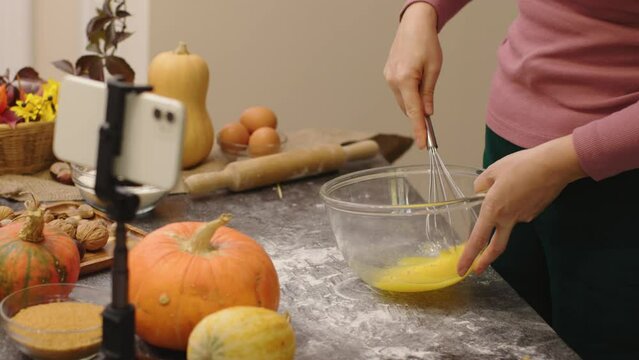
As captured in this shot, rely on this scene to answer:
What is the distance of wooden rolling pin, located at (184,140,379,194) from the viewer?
1.72 meters

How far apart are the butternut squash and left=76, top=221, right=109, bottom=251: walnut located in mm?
543

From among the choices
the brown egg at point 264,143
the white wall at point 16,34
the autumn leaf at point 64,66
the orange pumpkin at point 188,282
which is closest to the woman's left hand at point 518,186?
the orange pumpkin at point 188,282

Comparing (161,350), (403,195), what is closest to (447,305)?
(403,195)

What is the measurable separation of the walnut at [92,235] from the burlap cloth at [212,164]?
1.16ft

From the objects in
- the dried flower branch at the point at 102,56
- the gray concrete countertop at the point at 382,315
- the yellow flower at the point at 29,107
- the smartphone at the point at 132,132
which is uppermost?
the smartphone at the point at 132,132

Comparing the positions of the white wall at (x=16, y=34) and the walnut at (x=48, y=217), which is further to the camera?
the white wall at (x=16, y=34)

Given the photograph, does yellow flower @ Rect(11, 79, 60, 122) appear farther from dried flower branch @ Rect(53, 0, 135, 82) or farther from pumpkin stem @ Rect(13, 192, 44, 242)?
pumpkin stem @ Rect(13, 192, 44, 242)

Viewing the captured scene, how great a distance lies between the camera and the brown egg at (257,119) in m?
2.01

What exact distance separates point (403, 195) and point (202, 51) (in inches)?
51.6

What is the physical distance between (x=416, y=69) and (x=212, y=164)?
0.67 metres

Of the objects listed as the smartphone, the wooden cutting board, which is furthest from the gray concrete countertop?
the smartphone

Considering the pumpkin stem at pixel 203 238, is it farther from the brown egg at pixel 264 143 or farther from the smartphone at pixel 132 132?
the brown egg at pixel 264 143

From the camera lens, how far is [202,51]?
2625mm

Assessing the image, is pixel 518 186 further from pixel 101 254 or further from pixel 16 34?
pixel 16 34
